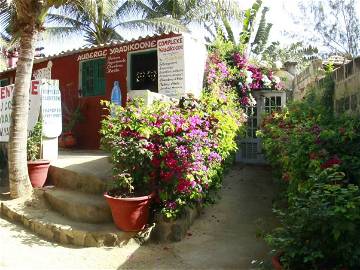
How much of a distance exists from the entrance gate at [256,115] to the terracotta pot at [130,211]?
6.48m

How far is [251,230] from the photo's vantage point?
5.76 metres

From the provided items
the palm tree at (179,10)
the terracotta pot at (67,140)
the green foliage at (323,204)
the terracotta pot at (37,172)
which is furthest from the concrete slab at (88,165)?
the palm tree at (179,10)

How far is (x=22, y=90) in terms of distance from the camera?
622 centimetres

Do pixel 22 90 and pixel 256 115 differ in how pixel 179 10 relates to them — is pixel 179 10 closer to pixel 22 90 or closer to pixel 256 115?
pixel 256 115

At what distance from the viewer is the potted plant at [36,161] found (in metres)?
6.66

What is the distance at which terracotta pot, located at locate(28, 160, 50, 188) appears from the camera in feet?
21.8

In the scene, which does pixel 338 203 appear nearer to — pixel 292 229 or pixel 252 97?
pixel 292 229

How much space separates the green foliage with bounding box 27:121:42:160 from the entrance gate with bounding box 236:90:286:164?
19.8 feet

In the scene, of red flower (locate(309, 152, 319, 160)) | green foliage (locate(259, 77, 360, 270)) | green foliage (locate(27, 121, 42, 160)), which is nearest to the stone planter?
green foliage (locate(259, 77, 360, 270))

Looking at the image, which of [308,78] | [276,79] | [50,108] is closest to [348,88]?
[308,78]

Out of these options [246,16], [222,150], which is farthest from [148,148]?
[246,16]

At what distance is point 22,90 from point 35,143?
3.75 ft

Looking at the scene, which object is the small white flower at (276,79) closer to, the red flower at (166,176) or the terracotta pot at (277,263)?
the red flower at (166,176)

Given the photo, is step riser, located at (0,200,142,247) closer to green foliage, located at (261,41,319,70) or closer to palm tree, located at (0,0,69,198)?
palm tree, located at (0,0,69,198)
